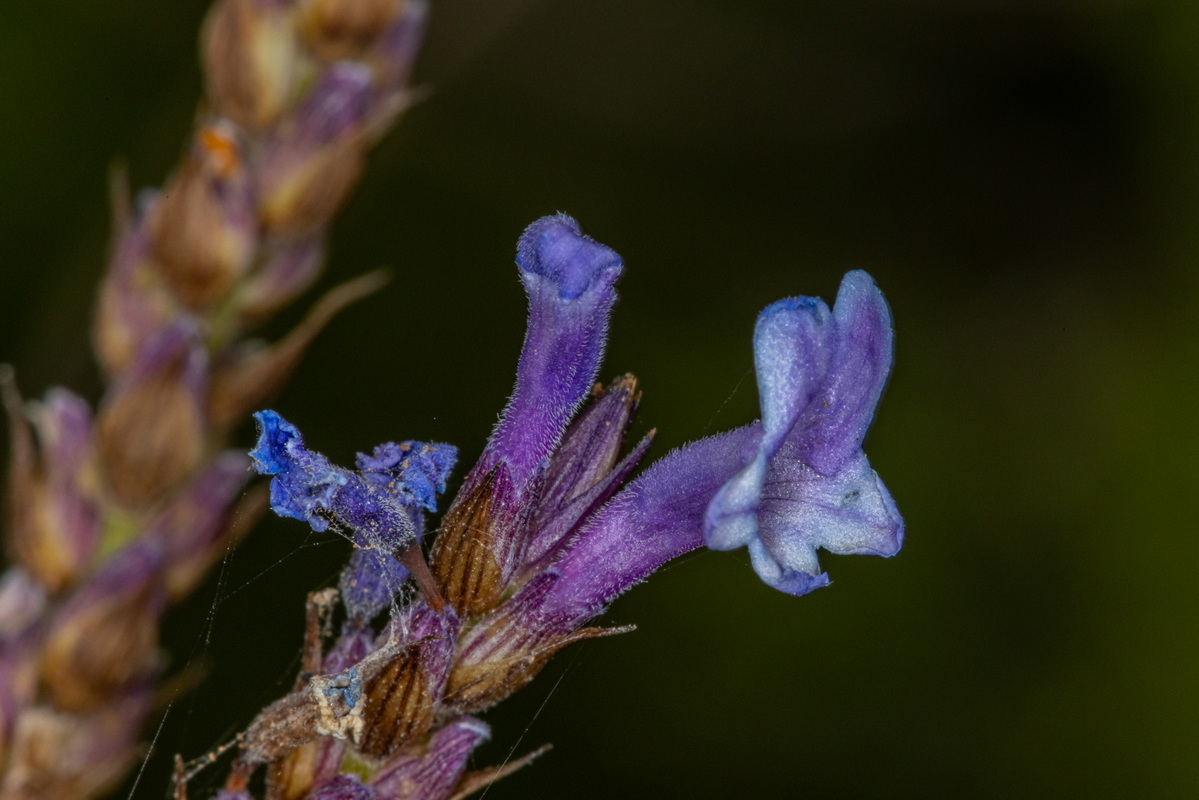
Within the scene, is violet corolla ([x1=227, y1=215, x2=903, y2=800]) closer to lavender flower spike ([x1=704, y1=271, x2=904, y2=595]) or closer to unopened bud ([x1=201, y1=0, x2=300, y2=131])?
lavender flower spike ([x1=704, y1=271, x2=904, y2=595])

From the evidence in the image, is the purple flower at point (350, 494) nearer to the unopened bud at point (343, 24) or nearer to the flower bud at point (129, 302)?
the flower bud at point (129, 302)

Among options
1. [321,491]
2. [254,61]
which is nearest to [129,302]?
[254,61]

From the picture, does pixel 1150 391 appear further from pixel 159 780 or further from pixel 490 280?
pixel 159 780

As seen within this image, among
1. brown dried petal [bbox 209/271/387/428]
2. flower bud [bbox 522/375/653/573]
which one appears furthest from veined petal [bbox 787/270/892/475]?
brown dried petal [bbox 209/271/387/428]

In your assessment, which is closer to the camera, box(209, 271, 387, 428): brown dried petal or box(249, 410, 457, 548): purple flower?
box(249, 410, 457, 548): purple flower

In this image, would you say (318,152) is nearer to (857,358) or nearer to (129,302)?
(129,302)

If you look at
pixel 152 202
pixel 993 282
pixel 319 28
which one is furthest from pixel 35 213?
pixel 993 282
